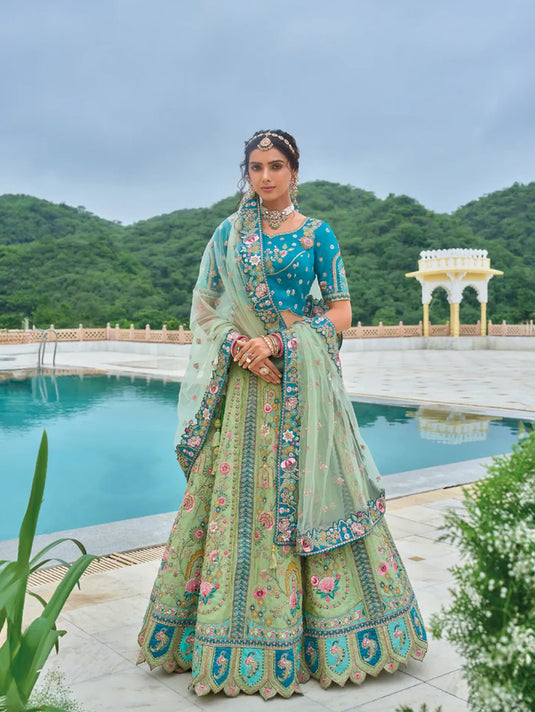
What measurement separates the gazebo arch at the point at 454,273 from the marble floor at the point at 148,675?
20129 mm

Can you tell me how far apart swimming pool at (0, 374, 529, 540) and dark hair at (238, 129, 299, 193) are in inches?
116

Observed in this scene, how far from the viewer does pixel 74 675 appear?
1.99 meters

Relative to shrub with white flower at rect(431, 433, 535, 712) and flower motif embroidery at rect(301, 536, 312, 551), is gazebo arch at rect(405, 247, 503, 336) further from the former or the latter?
shrub with white flower at rect(431, 433, 535, 712)

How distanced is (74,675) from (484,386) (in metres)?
9.16

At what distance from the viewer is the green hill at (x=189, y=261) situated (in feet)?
96.2

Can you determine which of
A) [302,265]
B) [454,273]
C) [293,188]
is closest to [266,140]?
[293,188]

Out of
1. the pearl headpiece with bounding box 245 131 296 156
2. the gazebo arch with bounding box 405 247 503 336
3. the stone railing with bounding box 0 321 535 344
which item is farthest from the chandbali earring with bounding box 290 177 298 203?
the gazebo arch with bounding box 405 247 503 336

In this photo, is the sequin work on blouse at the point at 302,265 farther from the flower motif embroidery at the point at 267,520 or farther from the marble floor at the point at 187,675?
the marble floor at the point at 187,675

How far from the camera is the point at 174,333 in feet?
72.5

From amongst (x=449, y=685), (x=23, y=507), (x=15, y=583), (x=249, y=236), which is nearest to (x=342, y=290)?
(x=249, y=236)

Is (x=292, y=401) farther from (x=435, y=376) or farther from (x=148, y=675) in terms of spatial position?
(x=435, y=376)

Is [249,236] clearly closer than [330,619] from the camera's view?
No

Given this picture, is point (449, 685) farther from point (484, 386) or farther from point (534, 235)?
point (534, 235)

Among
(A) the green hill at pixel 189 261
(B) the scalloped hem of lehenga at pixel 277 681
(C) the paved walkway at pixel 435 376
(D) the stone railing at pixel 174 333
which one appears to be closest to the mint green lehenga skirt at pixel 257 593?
(B) the scalloped hem of lehenga at pixel 277 681
